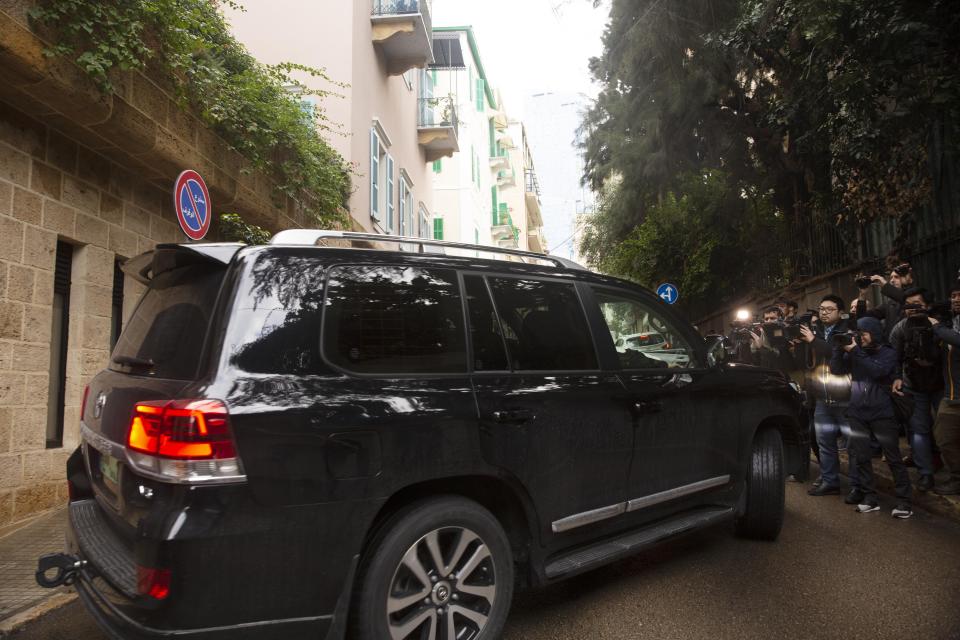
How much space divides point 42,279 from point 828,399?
7.11 meters

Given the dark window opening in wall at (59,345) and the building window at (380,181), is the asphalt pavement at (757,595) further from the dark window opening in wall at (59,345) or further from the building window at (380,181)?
the building window at (380,181)

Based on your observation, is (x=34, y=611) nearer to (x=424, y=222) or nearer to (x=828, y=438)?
(x=828, y=438)

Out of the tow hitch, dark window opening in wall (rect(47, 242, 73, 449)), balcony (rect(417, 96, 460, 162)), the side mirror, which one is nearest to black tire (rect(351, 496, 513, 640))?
the tow hitch

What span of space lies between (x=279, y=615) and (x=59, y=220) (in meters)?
5.27

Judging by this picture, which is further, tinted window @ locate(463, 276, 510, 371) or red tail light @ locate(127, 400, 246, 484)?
tinted window @ locate(463, 276, 510, 371)

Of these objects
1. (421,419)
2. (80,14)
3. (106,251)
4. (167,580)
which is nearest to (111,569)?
(167,580)

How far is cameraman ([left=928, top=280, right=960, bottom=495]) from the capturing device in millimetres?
5379

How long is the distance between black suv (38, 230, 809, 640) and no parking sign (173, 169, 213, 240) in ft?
8.96

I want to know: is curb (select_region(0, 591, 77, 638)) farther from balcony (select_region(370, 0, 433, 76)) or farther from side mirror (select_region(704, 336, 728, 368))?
balcony (select_region(370, 0, 433, 76))

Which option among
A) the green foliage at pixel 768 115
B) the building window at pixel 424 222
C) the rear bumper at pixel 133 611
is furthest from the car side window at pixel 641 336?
the building window at pixel 424 222

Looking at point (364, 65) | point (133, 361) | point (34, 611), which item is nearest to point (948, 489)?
point (133, 361)

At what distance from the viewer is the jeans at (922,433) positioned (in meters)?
5.61

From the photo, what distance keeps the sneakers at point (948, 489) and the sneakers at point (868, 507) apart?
639mm

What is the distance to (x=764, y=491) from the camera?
4.23m
